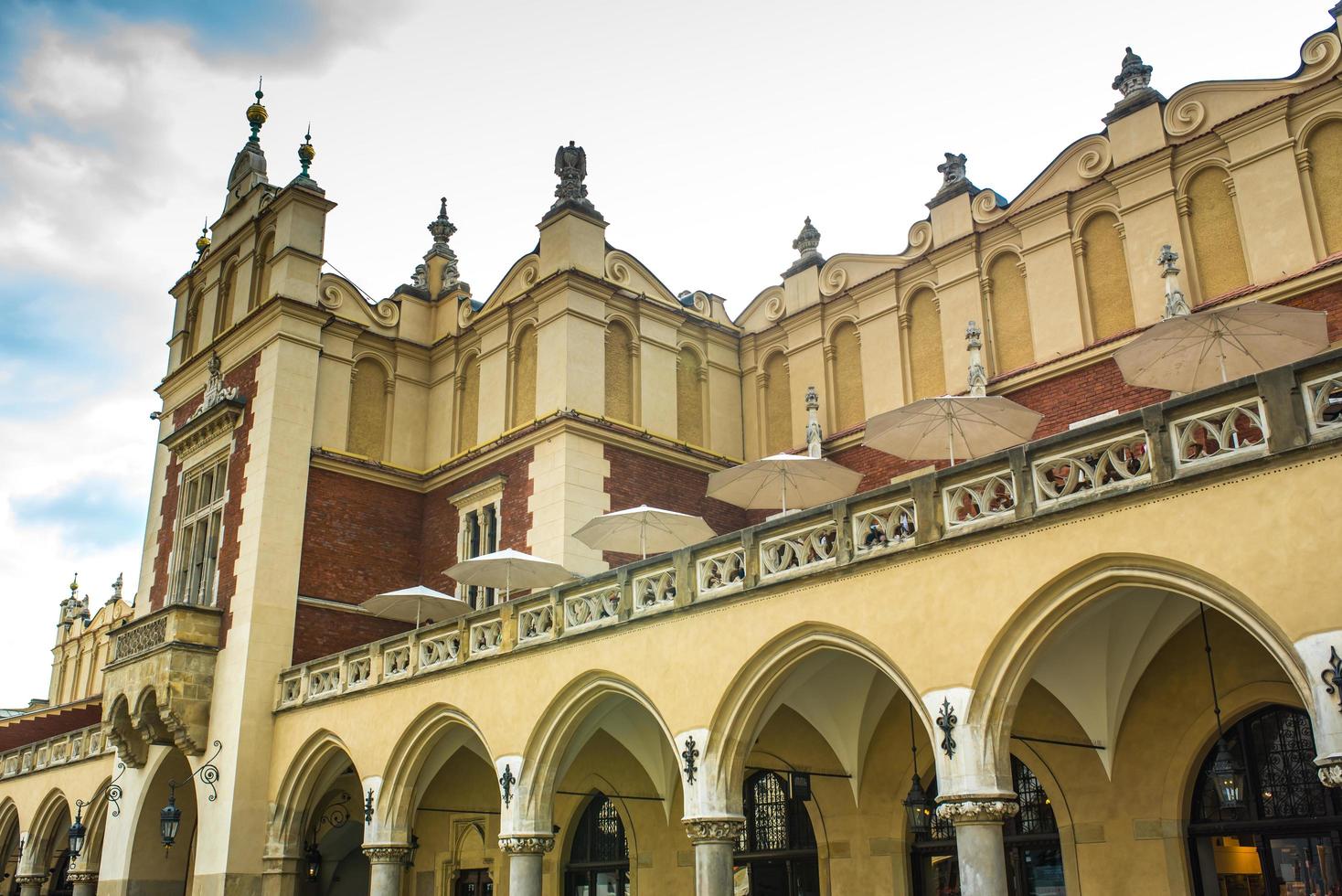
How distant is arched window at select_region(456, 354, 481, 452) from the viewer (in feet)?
79.2

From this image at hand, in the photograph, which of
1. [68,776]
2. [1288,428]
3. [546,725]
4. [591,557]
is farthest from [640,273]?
[68,776]

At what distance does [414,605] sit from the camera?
2166 centimetres

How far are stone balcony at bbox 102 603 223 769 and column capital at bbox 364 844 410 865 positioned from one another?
4644 mm

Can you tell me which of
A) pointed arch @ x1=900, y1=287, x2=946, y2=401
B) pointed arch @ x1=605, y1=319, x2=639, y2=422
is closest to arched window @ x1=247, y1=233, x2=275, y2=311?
pointed arch @ x1=605, y1=319, x2=639, y2=422

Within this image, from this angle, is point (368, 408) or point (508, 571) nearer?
point (508, 571)

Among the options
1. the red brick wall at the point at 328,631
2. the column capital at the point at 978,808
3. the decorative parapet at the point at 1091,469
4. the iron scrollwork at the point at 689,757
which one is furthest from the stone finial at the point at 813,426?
the column capital at the point at 978,808

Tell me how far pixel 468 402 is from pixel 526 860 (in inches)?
421

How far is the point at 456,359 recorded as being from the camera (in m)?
25.0

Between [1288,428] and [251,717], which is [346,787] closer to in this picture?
[251,717]

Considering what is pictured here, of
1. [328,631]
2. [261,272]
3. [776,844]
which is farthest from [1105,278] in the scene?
[261,272]

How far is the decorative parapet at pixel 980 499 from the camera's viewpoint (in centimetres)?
1157

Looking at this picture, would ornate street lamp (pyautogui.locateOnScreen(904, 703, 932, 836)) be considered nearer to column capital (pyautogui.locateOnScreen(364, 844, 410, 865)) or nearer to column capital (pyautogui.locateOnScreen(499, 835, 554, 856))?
column capital (pyautogui.locateOnScreen(499, 835, 554, 856))

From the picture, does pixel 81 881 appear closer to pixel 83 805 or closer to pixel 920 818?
pixel 83 805

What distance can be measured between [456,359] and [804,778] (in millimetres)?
11697
